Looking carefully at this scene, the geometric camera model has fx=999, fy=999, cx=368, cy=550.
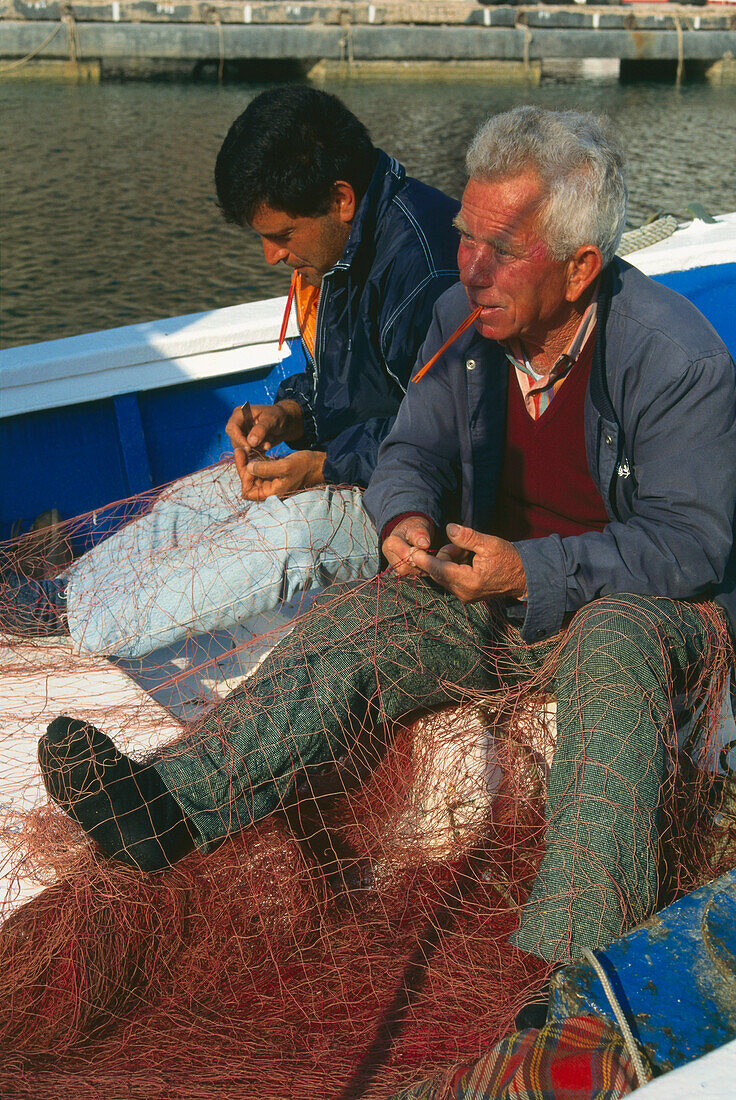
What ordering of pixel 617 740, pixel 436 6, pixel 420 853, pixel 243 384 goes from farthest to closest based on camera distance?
pixel 436 6, pixel 243 384, pixel 420 853, pixel 617 740

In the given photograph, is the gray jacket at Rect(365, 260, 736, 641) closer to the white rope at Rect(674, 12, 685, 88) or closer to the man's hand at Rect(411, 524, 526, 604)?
the man's hand at Rect(411, 524, 526, 604)

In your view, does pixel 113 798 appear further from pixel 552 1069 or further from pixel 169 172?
pixel 169 172

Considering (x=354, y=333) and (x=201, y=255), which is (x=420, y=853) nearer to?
(x=354, y=333)

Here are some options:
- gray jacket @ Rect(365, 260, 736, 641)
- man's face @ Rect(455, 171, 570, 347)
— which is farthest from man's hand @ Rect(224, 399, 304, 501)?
gray jacket @ Rect(365, 260, 736, 641)

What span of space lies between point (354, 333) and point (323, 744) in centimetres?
113

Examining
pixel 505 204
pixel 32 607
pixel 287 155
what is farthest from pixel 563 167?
pixel 32 607

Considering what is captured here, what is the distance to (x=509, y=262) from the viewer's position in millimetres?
1882

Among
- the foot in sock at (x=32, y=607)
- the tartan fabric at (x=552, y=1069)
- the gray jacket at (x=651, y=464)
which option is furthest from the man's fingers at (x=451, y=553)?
the foot in sock at (x=32, y=607)

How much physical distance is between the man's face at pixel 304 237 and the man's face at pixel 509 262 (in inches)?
24.8

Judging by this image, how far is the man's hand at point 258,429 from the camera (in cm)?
265

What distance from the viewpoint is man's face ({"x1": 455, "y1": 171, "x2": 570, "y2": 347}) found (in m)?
1.84

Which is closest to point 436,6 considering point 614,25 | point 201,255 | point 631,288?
point 614,25

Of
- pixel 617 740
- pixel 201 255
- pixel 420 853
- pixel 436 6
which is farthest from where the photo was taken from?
A: pixel 436 6

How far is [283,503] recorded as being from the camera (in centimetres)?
241
